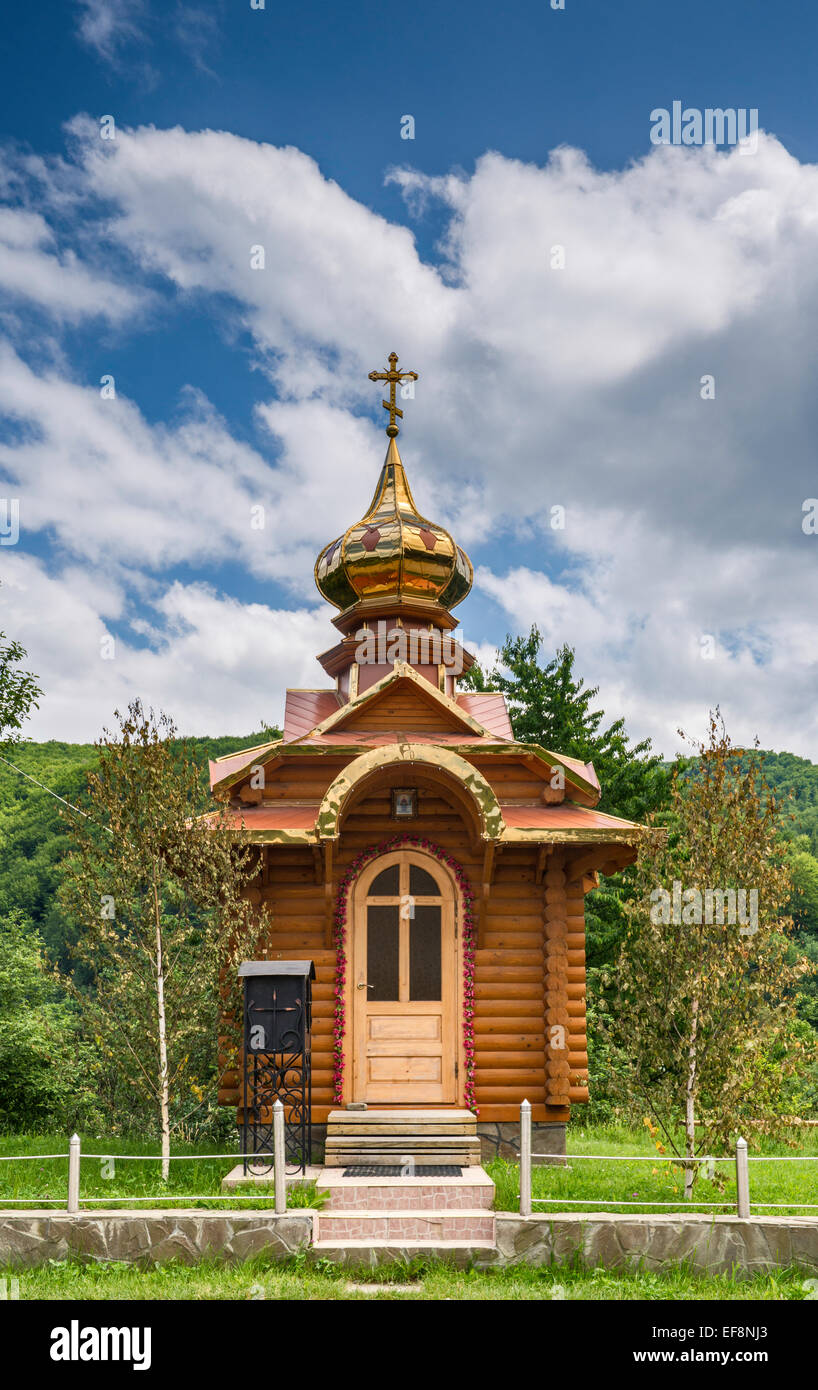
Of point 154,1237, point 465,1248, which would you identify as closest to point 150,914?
point 154,1237

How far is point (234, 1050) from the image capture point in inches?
435

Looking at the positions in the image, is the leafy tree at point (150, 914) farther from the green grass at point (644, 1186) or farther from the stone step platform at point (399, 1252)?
the green grass at point (644, 1186)

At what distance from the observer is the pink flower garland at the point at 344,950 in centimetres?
1135

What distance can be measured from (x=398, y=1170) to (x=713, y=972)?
3.54 metres

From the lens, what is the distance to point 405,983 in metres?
11.7

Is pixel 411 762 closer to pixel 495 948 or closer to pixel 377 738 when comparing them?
pixel 377 738

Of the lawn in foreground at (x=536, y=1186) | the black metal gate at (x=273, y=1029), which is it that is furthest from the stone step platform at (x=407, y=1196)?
the black metal gate at (x=273, y=1029)

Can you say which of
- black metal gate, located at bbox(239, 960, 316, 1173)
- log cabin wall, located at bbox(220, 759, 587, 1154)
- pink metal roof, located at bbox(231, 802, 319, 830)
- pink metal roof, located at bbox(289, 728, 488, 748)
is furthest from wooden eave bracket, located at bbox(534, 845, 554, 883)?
black metal gate, located at bbox(239, 960, 316, 1173)

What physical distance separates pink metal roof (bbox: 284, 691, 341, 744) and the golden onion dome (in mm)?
1530

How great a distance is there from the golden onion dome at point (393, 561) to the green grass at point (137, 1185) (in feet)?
26.0

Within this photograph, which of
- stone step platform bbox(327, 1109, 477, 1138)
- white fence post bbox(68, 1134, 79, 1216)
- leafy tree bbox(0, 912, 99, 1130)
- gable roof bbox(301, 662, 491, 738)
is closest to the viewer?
white fence post bbox(68, 1134, 79, 1216)

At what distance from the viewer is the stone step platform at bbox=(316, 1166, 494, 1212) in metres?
9.09

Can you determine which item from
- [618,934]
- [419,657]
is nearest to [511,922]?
[419,657]

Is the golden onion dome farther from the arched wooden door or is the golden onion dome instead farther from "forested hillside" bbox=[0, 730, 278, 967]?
"forested hillside" bbox=[0, 730, 278, 967]
